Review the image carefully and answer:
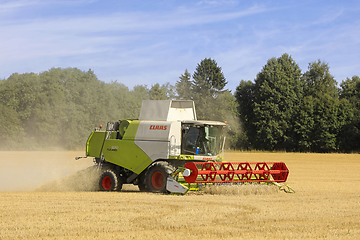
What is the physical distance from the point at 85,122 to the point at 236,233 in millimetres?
45825

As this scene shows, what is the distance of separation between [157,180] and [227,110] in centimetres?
5040

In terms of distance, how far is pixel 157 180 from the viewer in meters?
15.1

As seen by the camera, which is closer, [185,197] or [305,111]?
[185,197]

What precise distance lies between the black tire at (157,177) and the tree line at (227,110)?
35.8 m

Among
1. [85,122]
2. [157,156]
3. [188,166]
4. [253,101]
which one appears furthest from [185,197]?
[253,101]

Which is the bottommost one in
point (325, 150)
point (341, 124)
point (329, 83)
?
point (325, 150)

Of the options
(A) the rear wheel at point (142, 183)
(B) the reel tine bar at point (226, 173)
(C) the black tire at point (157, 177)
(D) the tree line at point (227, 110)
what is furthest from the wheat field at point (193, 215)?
(D) the tree line at point (227, 110)

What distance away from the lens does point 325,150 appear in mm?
57469

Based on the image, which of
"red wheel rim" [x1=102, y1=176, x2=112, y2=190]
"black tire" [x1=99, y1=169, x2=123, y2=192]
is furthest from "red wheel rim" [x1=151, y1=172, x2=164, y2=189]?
"red wheel rim" [x1=102, y1=176, x2=112, y2=190]

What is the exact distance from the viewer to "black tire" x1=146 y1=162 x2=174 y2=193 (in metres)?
14.7

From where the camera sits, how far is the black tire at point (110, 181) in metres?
16.0

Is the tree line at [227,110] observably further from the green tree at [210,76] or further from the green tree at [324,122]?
the green tree at [210,76]

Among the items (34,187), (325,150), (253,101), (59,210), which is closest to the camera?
(59,210)

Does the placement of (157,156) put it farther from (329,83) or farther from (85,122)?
(329,83)
